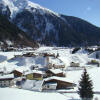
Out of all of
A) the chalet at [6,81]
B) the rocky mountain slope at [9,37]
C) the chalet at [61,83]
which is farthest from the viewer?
the rocky mountain slope at [9,37]

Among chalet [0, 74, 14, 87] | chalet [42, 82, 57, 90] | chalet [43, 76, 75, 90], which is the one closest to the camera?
chalet [42, 82, 57, 90]

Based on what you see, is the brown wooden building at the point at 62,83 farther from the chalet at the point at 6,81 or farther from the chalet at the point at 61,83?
the chalet at the point at 6,81

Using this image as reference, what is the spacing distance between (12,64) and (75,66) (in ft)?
68.1

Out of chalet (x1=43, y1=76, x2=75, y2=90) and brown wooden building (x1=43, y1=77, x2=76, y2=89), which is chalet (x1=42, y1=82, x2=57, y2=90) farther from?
brown wooden building (x1=43, y1=77, x2=76, y2=89)

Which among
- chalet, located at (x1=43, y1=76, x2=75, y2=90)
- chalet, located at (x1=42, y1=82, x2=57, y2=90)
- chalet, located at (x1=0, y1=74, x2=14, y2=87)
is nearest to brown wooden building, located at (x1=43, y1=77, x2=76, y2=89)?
chalet, located at (x1=43, y1=76, x2=75, y2=90)

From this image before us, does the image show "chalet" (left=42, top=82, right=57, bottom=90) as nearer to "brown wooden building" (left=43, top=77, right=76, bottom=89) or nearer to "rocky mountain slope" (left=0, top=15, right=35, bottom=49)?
"brown wooden building" (left=43, top=77, right=76, bottom=89)

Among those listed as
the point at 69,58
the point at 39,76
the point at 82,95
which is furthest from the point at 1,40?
the point at 82,95

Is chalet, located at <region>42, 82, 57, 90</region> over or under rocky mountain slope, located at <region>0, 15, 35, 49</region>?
under

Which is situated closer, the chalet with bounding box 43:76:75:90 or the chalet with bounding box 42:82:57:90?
the chalet with bounding box 42:82:57:90

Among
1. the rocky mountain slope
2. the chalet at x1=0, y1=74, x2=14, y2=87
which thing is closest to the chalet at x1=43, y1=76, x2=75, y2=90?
the chalet at x1=0, y1=74, x2=14, y2=87

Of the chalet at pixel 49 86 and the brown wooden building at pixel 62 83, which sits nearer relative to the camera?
the chalet at pixel 49 86

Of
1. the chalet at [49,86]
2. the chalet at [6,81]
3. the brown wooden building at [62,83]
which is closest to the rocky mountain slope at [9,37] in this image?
the chalet at [6,81]

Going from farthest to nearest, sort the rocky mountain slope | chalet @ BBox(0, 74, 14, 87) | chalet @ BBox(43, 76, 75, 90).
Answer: the rocky mountain slope < chalet @ BBox(0, 74, 14, 87) < chalet @ BBox(43, 76, 75, 90)

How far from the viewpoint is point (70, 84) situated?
1422 inches
